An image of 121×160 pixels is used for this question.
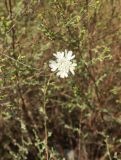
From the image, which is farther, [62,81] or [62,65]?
[62,81]

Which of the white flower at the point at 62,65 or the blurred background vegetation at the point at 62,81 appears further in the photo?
the blurred background vegetation at the point at 62,81

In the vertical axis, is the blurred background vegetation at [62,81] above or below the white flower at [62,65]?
above

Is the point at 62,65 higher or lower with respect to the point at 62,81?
lower

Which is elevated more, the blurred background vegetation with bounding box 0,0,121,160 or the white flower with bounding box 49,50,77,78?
the blurred background vegetation with bounding box 0,0,121,160

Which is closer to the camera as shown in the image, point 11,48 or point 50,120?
point 11,48

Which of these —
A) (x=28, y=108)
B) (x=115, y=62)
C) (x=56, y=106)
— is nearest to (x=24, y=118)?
(x=28, y=108)

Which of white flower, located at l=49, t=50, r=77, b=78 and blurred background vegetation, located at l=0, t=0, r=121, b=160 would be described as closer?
white flower, located at l=49, t=50, r=77, b=78

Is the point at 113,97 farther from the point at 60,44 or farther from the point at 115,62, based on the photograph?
the point at 60,44

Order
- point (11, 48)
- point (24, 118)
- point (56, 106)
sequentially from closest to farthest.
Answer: point (11, 48), point (24, 118), point (56, 106)
